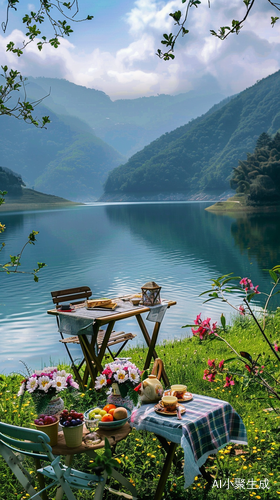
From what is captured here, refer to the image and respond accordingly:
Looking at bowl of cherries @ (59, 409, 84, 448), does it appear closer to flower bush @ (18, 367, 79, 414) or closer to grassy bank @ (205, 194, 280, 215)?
flower bush @ (18, 367, 79, 414)

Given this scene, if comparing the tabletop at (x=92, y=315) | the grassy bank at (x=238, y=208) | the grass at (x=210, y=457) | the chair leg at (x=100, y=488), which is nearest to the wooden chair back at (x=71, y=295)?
the tabletop at (x=92, y=315)

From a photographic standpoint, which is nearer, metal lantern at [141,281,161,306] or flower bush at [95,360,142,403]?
flower bush at [95,360,142,403]

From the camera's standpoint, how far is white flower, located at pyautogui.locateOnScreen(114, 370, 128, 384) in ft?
10.2

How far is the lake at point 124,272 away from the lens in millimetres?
9328

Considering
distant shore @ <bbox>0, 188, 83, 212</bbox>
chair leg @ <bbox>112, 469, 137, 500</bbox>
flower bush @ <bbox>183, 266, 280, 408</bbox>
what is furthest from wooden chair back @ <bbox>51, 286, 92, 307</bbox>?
distant shore @ <bbox>0, 188, 83, 212</bbox>

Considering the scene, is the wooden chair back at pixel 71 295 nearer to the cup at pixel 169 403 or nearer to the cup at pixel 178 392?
the cup at pixel 178 392

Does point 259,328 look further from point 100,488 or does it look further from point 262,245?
point 262,245

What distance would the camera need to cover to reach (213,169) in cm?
13512

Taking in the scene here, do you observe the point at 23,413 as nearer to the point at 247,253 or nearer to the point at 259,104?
the point at 247,253

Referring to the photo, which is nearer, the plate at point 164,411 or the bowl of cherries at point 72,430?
the bowl of cherries at point 72,430

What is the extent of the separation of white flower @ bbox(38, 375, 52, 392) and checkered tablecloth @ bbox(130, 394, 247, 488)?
0.67 meters

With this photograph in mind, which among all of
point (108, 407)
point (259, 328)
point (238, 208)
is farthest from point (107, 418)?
point (238, 208)

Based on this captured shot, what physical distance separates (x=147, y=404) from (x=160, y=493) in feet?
1.98

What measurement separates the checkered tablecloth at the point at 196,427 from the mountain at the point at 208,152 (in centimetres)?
12620
